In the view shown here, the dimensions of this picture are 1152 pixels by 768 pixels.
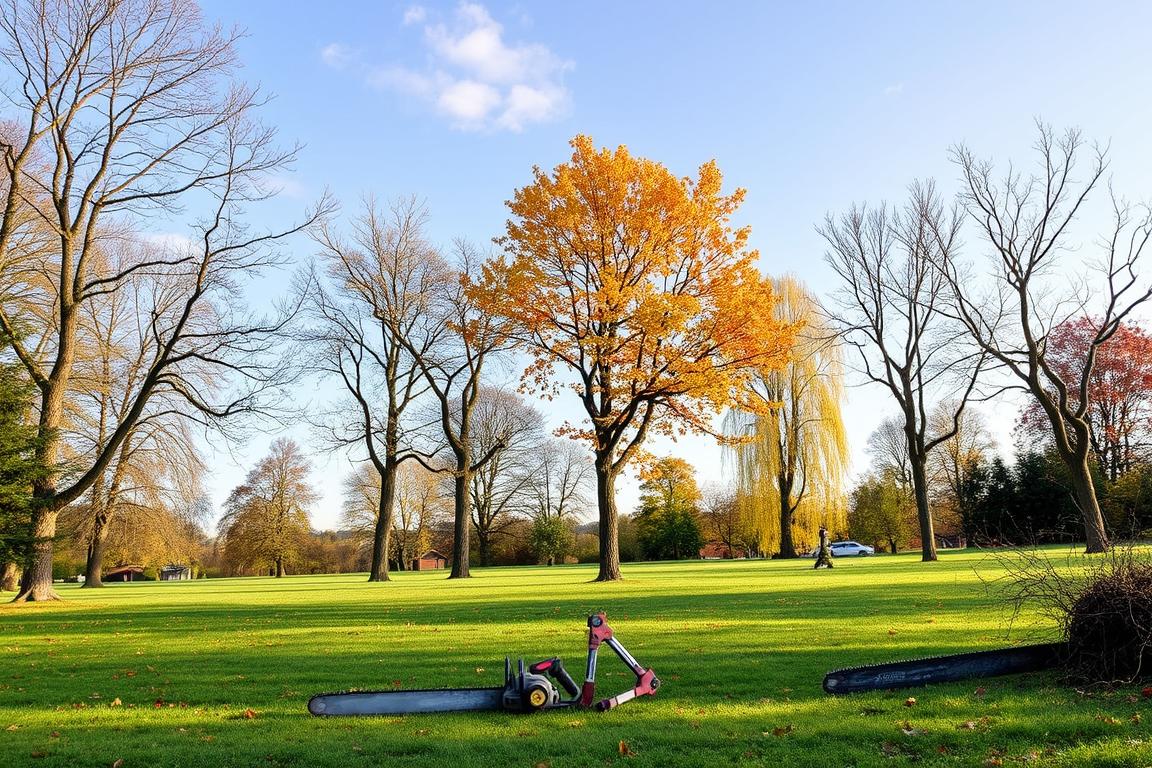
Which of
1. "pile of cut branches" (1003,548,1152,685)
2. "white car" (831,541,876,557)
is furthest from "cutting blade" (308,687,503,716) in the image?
"white car" (831,541,876,557)

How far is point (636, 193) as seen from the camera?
23.6 metres

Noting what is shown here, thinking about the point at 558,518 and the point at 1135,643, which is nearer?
the point at 1135,643

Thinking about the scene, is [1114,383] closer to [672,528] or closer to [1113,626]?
[672,528]

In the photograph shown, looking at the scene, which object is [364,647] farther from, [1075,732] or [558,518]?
[558,518]

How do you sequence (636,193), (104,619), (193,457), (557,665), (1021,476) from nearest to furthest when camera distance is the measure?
(557,665) < (104,619) < (636,193) < (193,457) < (1021,476)

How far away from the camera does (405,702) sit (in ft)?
20.6

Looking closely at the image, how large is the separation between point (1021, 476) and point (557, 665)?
55394 mm

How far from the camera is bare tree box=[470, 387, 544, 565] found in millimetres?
62594

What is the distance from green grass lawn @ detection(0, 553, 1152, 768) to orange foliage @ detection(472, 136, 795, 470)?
387 inches

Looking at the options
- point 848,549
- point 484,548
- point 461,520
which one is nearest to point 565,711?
point 461,520

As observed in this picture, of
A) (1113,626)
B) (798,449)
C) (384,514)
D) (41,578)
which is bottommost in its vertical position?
(41,578)

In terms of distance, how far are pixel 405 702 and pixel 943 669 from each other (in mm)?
4675

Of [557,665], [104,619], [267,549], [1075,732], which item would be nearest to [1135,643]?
[1075,732]

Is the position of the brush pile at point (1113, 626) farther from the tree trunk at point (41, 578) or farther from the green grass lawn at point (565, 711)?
the tree trunk at point (41, 578)
